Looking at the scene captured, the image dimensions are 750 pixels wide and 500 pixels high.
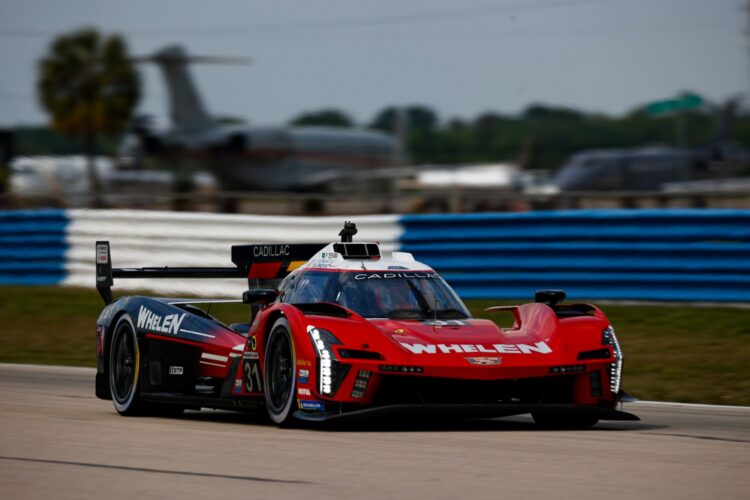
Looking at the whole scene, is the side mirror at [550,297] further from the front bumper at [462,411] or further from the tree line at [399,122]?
the tree line at [399,122]

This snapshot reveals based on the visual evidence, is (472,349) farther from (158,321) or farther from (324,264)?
(158,321)

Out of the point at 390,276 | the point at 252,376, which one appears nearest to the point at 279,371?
the point at 252,376

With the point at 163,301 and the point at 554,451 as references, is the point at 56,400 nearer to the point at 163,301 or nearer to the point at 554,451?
the point at 163,301

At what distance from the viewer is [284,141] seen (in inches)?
1838

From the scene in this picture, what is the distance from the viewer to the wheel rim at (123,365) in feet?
33.1

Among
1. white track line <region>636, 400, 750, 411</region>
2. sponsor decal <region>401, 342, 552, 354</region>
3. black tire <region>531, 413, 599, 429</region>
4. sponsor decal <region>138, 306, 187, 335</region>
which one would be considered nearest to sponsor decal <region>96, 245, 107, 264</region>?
sponsor decal <region>138, 306, 187, 335</region>

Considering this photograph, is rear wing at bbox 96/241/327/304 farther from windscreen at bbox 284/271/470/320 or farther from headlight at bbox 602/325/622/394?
headlight at bbox 602/325/622/394

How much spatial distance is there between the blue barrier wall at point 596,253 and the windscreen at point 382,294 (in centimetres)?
711

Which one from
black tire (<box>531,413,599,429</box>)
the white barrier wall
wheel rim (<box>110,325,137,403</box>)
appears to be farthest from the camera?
the white barrier wall

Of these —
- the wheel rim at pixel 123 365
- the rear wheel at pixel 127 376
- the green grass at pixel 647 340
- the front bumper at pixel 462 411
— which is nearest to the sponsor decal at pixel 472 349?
the front bumper at pixel 462 411

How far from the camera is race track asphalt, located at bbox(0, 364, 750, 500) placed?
5.88 meters

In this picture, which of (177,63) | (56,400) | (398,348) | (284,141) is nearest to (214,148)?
(284,141)

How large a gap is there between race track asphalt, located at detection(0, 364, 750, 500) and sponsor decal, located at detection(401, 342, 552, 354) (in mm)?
493

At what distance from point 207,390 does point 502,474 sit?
3645 mm
